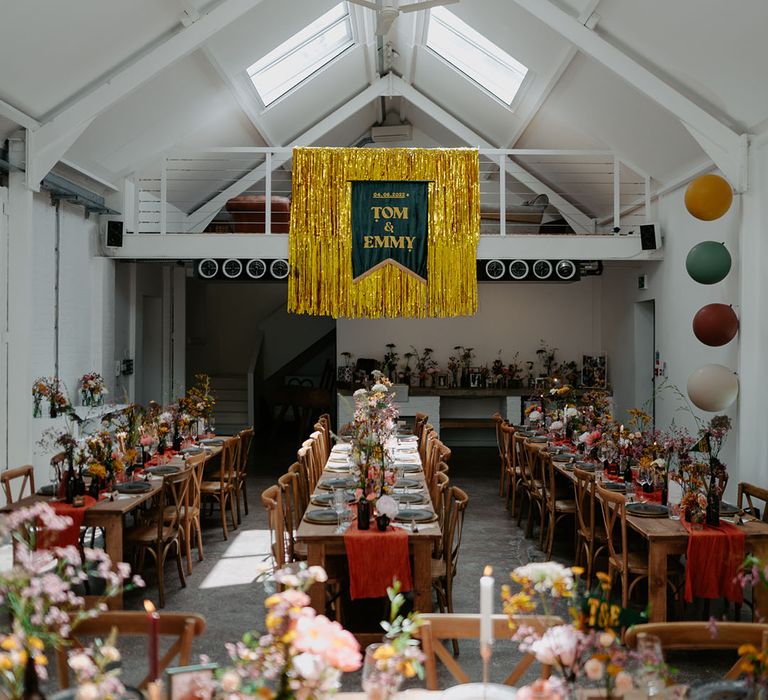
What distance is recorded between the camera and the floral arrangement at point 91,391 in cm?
897

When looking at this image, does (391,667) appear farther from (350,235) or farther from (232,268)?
(232,268)

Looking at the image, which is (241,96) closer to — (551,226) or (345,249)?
(345,249)

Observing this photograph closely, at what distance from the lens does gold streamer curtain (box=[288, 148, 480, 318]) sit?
9352mm

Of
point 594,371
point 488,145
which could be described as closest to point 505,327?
point 594,371

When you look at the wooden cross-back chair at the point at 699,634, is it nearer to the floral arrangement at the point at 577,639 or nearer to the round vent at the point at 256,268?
the floral arrangement at the point at 577,639

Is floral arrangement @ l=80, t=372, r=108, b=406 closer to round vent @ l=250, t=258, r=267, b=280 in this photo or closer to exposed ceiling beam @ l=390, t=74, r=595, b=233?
round vent @ l=250, t=258, r=267, b=280

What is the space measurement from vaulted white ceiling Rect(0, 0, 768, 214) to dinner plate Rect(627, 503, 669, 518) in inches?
138

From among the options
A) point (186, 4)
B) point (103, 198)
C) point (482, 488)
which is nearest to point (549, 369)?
point (482, 488)

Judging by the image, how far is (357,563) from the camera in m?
4.51

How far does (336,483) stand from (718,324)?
3.67m

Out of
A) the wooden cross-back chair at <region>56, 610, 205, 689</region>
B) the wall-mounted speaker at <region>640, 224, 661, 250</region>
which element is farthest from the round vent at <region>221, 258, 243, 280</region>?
the wooden cross-back chair at <region>56, 610, 205, 689</region>

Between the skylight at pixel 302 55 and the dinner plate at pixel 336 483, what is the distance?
5.40 m

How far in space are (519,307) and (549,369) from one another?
1.15m

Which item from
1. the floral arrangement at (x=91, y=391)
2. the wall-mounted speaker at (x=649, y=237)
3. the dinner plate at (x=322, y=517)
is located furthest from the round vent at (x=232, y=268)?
the dinner plate at (x=322, y=517)
